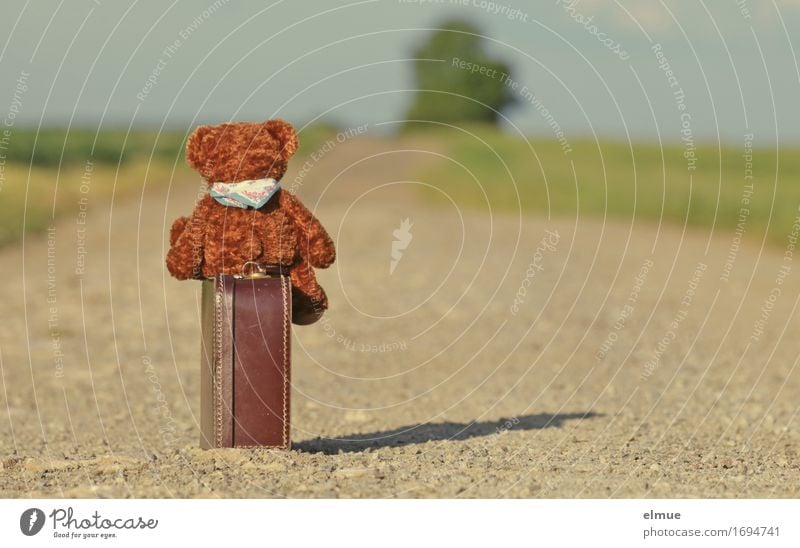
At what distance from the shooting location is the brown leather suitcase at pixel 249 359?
Result: 5.87 m

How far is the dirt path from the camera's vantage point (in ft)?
19.2

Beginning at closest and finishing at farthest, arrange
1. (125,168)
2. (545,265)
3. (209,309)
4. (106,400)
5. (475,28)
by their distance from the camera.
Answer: (209,309)
(106,400)
(545,265)
(125,168)
(475,28)

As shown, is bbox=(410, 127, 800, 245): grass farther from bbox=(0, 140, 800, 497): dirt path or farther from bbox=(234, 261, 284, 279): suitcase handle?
bbox=(234, 261, 284, 279): suitcase handle

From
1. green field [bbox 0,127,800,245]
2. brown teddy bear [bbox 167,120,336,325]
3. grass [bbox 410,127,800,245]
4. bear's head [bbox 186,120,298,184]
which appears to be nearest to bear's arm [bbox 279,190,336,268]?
brown teddy bear [bbox 167,120,336,325]

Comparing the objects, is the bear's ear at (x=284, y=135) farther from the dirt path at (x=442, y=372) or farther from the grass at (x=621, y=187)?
the grass at (x=621, y=187)

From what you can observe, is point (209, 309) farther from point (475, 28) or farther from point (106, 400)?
point (475, 28)

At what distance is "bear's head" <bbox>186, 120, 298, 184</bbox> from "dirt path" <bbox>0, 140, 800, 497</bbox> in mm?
1371

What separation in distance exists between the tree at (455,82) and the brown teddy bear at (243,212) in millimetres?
35318

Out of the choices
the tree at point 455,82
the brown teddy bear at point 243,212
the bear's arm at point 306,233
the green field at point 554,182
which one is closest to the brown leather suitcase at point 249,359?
the brown teddy bear at point 243,212

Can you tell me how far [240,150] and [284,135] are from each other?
0.24 meters

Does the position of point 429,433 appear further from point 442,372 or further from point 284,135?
point 442,372
